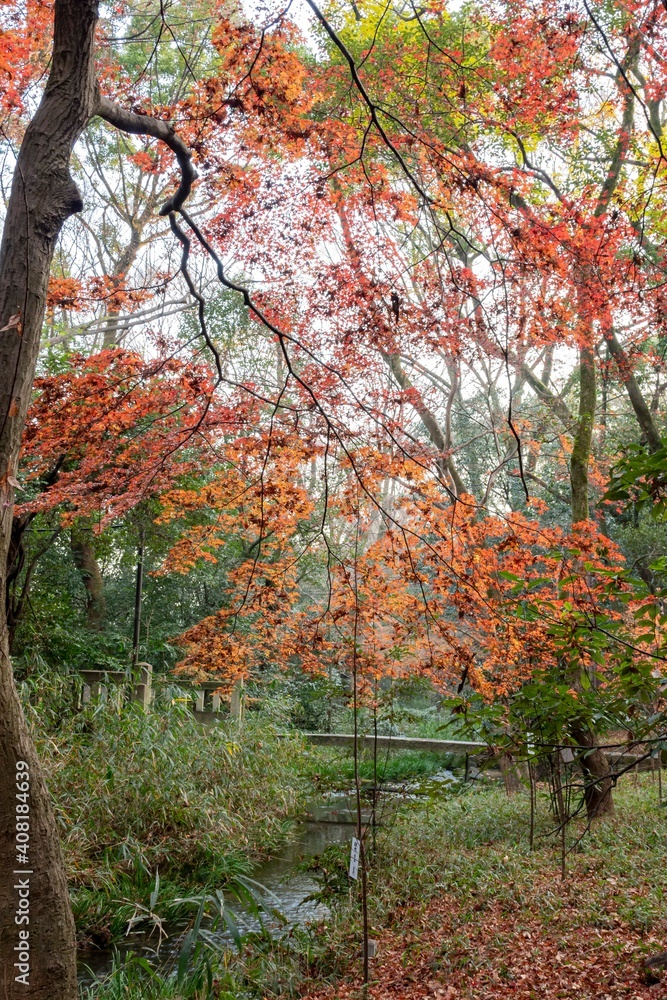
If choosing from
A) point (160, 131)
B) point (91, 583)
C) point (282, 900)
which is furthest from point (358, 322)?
point (91, 583)

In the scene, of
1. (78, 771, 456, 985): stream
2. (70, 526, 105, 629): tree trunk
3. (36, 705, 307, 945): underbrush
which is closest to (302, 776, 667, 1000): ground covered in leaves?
(78, 771, 456, 985): stream

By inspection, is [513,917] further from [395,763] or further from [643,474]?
[395,763]

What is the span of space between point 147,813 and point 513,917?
280 centimetres

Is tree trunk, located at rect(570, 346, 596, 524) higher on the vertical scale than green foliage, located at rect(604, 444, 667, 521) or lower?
higher

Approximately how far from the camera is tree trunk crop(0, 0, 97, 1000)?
2236 millimetres

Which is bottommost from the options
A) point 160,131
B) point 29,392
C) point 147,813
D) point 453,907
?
point 453,907

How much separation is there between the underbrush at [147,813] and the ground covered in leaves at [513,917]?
1.12m

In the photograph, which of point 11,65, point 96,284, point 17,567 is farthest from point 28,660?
point 11,65

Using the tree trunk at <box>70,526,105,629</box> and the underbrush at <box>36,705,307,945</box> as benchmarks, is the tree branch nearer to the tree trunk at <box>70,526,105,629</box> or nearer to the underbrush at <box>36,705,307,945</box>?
the underbrush at <box>36,705,307,945</box>

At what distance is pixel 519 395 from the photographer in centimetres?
1238

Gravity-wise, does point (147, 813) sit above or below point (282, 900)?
above

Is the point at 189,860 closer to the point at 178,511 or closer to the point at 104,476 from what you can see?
the point at 104,476

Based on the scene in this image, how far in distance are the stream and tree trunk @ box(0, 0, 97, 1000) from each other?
1.43 metres

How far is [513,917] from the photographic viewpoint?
4.01 metres
